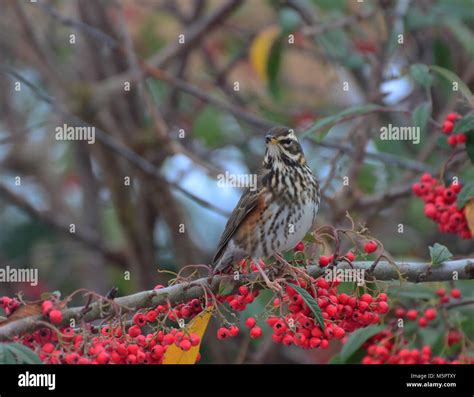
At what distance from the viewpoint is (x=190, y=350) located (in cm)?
245

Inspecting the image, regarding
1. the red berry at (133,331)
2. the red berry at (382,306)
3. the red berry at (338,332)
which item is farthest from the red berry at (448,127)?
the red berry at (133,331)

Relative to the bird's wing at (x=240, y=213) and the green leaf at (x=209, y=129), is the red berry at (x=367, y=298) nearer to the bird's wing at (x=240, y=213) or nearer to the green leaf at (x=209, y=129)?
the bird's wing at (x=240, y=213)

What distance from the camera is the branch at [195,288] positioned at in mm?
2197

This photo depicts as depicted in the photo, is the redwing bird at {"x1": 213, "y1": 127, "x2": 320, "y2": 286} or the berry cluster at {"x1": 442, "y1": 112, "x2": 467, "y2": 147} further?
the redwing bird at {"x1": 213, "y1": 127, "x2": 320, "y2": 286}

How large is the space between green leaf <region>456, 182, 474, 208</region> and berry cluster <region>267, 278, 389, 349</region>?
0.53 m

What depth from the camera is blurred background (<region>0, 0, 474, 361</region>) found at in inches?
169

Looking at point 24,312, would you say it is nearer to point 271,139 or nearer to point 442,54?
point 271,139

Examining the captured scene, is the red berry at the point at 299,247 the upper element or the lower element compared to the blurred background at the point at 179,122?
lower

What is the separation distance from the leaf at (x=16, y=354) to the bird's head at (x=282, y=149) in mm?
1504

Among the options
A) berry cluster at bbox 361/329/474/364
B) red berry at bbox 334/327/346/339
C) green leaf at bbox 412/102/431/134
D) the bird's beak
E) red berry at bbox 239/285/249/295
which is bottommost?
berry cluster at bbox 361/329/474/364

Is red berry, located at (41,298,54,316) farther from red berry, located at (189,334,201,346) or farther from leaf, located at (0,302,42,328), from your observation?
red berry, located at (189,334,201,346)

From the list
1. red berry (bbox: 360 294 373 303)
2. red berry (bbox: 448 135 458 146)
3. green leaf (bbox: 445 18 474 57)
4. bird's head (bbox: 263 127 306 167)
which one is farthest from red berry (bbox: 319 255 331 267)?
green leaf (bbox: 445 18 474 57)

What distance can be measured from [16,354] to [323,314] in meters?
0.83
